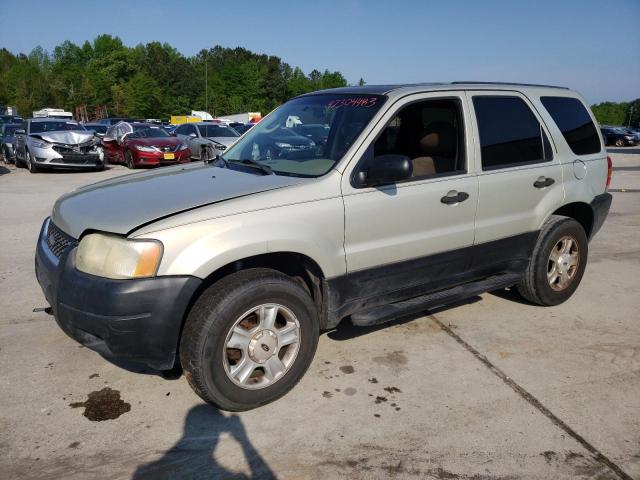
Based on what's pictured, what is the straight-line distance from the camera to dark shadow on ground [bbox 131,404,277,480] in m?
2.53

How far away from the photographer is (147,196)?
3.14 meters

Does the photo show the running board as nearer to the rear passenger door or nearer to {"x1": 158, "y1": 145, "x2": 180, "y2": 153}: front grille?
the rear passenger door

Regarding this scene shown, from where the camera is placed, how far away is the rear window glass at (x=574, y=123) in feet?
14.7

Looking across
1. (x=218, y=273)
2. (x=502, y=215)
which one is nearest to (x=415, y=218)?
(x=502, y=215)

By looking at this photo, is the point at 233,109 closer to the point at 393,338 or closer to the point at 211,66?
the point at 211,66

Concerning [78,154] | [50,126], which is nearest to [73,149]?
[78,154]

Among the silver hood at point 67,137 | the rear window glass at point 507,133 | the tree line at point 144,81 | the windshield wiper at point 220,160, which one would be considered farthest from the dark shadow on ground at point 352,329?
the tree line at point 144,81

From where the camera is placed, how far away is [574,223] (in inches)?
179

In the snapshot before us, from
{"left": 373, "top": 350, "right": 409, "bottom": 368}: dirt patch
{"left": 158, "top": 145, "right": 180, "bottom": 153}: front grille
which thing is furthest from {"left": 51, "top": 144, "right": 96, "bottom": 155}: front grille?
{"left": 373, "top": 350, "right": 409, "bottom": 368}: dirt patch

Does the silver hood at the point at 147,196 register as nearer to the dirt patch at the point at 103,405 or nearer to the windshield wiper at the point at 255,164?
the windshield wiper at the point at 255,164

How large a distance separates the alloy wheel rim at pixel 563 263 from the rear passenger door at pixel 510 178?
0.36 metres

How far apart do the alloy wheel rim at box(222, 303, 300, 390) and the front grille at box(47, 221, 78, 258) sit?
3.51ft

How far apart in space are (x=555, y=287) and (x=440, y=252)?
1.56 meters

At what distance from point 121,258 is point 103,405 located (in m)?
1.00
